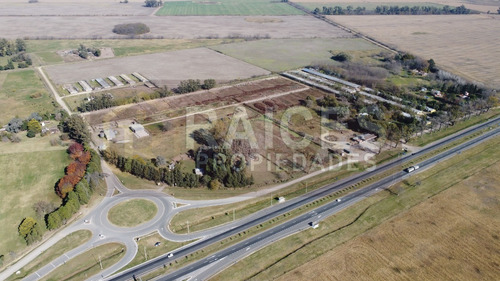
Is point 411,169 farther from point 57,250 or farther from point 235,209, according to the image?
point 57,250

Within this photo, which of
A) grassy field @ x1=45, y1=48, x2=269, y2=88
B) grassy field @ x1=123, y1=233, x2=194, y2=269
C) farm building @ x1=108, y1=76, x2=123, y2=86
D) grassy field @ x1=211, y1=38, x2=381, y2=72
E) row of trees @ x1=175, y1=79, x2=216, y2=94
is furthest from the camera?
grassy field @ x1=211, y1=38, x2=381, y2=72

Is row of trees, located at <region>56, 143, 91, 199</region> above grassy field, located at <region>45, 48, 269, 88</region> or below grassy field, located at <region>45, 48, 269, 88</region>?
below

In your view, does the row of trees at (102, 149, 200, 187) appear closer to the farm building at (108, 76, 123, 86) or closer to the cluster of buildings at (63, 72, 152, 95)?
the cluster of buildings at (63, 72, 152, 95)

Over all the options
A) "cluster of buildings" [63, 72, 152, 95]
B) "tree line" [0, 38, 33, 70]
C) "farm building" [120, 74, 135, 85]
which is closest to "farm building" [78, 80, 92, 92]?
"cluster of buildings" [63, 72, 152, 95]

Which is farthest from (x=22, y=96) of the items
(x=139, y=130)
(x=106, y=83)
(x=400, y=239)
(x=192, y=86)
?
(x=400, y=239)

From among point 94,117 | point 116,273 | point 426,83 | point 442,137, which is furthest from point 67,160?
point 426,83

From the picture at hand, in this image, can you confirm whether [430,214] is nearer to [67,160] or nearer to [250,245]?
[250,245]

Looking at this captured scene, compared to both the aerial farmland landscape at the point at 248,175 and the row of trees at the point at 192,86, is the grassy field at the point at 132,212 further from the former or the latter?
the row of trees at the point at 192,86
